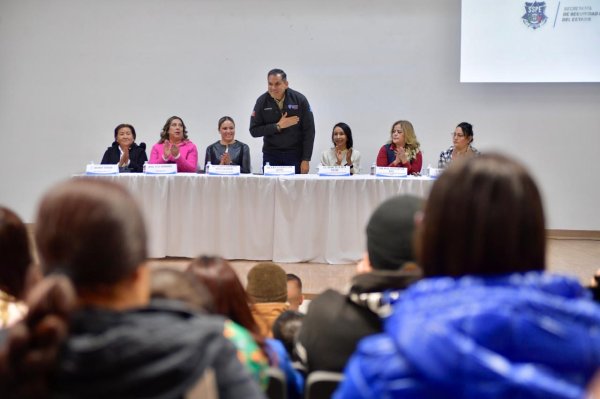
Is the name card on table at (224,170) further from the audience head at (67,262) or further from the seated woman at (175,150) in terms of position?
the audience head at (67,262)

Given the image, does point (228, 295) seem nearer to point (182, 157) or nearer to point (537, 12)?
point (182, 157)

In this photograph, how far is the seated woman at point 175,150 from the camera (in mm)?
5598

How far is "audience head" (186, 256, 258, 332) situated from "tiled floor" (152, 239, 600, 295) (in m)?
2.35

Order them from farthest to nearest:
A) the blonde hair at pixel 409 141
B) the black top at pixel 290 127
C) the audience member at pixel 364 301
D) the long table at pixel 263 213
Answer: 1. the black top at pixel 290 127
2. the blonde hair at pixel 409 141
3. the long table at pixel 263 213
4. the audience member at pixel 364 301

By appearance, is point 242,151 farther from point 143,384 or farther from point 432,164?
point 143,384

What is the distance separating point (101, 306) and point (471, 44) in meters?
6.43

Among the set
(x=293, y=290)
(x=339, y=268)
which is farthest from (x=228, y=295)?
(x=339, y=268)

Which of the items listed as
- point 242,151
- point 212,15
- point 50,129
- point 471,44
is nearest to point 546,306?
point 242,151

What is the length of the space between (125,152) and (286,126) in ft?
4.87

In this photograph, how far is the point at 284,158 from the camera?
19.7 ft

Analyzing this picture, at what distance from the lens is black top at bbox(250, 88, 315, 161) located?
5.89 m

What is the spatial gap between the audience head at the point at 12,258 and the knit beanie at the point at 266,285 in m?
0.91

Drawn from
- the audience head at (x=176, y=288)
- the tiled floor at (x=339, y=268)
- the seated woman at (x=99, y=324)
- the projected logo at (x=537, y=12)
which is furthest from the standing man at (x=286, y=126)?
the seated woman at (x=99, y=324)

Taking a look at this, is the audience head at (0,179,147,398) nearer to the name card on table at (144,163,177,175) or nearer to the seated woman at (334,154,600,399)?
the seated woman at (334,154,600,399)
